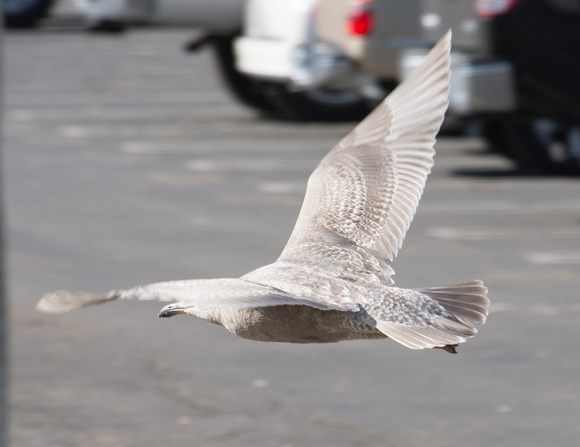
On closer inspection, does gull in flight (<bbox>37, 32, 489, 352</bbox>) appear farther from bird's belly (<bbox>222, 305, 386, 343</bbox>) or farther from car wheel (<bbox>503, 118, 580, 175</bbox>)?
car wheel (<bbox>503, 118, 580, 175</bbox>)

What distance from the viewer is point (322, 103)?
18203 millimetres

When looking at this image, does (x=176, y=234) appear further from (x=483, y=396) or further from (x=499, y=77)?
(x=483, y=396)

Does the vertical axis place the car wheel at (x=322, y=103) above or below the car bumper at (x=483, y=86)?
below

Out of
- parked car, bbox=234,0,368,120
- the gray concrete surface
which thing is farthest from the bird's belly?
parked car, bbox=234,0,368,120

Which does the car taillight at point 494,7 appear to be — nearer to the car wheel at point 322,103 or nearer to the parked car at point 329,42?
the parked car at point 329,42

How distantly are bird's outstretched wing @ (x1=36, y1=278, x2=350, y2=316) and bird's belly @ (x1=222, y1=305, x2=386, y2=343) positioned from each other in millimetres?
56

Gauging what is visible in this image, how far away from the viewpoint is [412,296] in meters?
2.06

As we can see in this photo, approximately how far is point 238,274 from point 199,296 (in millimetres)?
7166

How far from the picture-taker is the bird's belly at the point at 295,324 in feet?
5.27

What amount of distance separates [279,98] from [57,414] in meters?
12.4

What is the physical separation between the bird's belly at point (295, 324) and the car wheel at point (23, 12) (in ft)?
106

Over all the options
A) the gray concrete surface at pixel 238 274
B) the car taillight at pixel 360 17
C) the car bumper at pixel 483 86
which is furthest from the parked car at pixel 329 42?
the car bumper at pixel 483 86

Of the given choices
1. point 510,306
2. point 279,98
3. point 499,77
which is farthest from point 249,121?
point 510,306

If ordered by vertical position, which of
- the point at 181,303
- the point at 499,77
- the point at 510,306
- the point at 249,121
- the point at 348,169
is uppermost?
the point at 181,303
